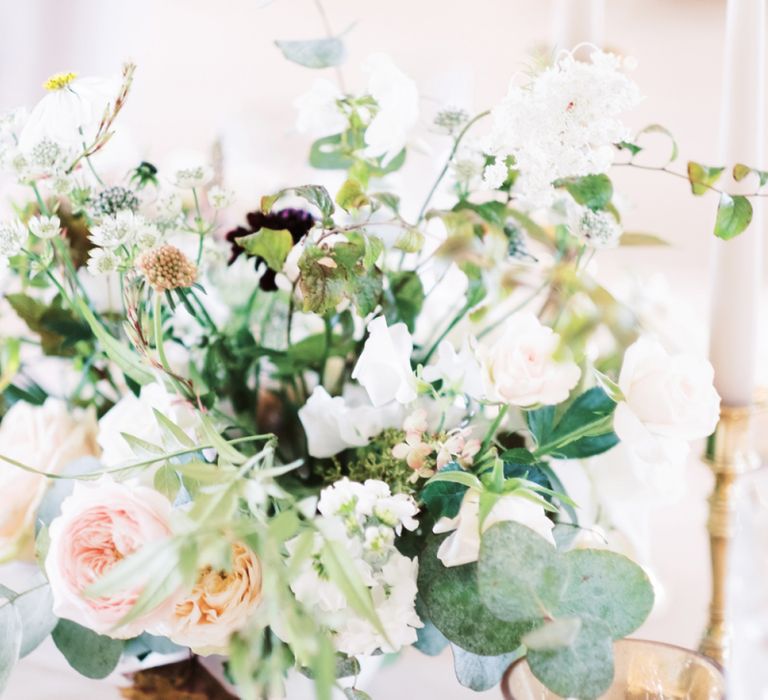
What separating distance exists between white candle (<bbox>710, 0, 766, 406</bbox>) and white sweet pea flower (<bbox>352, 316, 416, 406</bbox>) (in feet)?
0.85

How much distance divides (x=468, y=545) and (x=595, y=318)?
0.47ft

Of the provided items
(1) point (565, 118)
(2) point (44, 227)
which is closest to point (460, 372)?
(1) point (565, 118)

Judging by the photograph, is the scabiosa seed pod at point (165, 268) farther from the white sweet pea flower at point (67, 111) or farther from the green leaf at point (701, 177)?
the green leaf at point (701, 177)

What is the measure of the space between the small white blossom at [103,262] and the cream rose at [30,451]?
0.62ft

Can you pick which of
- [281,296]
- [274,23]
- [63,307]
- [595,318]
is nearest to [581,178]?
[595,318]

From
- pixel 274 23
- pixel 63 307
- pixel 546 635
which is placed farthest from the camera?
pixel 274 23

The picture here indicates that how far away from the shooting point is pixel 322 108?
58 cm

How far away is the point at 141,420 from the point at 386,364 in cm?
18

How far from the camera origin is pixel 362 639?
0.44m

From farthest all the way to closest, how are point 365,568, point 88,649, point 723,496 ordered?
point 723,496
point 88,649
point 365,568

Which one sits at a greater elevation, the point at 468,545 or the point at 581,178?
the point at 581,178

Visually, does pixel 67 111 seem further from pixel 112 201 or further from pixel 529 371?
pixel 529 371

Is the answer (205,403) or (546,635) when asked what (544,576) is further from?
(205,403)

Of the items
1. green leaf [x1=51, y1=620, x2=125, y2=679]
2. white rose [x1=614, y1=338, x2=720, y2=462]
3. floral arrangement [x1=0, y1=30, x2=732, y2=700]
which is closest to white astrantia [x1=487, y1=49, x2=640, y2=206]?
floral arrangement [x1=0, y1=30, x2=732, y2=700]
